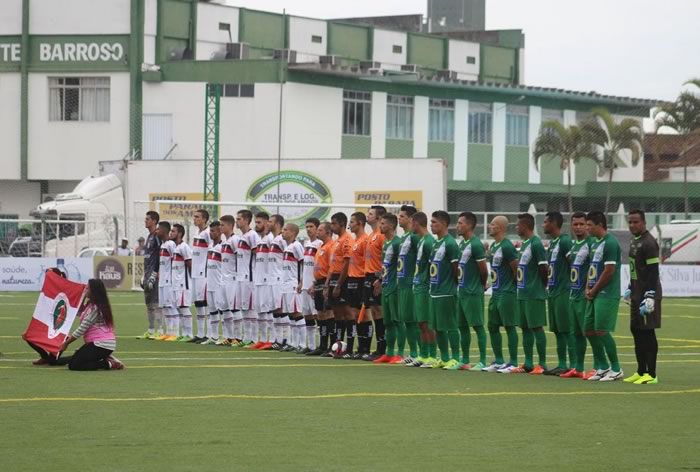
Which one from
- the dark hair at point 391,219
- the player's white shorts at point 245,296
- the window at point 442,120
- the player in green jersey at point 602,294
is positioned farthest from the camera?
the window at point 442,120

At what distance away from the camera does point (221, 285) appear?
24.1 metres

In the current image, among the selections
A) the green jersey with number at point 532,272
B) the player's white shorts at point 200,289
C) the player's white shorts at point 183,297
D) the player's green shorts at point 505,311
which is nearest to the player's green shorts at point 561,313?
the green jersey with number at point 532,272

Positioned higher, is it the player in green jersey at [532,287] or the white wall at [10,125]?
the white wall at [10,125]

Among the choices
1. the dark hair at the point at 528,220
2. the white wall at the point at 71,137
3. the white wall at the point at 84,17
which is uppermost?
the white wall at the point at 84,17

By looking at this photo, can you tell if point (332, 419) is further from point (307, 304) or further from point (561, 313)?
point (307, 304)

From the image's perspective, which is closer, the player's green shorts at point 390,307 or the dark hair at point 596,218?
the dark hair at point 596,218

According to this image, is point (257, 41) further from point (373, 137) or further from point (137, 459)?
point (137, 459)

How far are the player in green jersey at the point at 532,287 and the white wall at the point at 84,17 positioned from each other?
49.4 metres

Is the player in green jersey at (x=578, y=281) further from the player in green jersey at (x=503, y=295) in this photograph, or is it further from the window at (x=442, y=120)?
the window at (x=442, y=120)

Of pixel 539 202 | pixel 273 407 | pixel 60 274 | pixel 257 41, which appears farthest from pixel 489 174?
pixel 273 407

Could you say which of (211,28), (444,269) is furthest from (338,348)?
(211,28)

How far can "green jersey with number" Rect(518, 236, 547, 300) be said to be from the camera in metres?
18.1

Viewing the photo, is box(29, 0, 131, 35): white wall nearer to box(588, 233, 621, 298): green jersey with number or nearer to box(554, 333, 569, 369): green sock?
box(554, 333, 569, 369): green sock

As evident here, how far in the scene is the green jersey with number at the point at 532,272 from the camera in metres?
18.1
